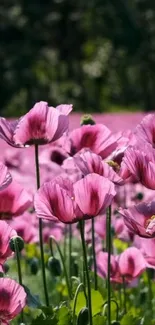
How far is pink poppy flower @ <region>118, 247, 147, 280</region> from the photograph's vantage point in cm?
240

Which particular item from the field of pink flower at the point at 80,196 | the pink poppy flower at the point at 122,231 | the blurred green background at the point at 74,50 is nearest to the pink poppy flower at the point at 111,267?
the field of pink flower at the point at 80,196

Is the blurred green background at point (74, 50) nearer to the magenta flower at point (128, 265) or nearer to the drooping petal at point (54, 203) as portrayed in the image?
the magenta flower at point (128, 265)

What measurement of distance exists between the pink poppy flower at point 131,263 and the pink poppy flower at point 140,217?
684 mm

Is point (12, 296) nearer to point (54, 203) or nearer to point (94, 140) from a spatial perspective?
point (54, 203)

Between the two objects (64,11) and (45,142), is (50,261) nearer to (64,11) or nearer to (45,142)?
(45,142)

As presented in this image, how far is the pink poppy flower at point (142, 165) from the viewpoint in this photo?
171 centimetres

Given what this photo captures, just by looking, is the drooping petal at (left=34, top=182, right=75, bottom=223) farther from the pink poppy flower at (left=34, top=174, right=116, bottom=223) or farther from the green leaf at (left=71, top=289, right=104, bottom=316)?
the green leaf at (left=71, top=289, right=104, bottom=316)

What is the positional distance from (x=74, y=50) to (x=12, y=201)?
103 feet

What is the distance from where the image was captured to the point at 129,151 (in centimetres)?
173

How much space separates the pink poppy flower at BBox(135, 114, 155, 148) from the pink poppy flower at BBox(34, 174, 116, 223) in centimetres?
19

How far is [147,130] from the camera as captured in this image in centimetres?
187

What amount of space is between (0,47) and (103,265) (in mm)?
25347

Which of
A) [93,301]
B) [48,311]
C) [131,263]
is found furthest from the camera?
[131,263]

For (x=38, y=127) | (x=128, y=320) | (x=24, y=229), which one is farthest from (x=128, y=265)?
(x=38, y=127)
